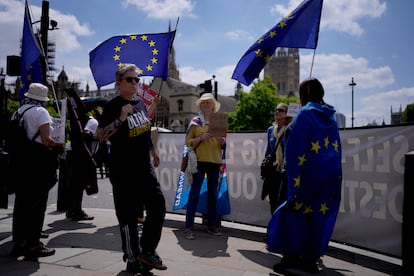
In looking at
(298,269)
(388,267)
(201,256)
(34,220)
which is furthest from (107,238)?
(388,267)

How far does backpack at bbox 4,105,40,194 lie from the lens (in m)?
3.81

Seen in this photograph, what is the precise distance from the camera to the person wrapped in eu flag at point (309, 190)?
10.8ft

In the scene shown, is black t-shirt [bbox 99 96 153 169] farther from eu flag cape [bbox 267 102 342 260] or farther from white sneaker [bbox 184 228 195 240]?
white sneaker [bbox 184 228 195 240]

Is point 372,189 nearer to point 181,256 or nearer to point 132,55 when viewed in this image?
point 181,256

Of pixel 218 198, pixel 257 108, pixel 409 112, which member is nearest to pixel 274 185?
pixel 218 198

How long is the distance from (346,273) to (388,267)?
536mm

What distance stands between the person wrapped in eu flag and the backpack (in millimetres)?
2645

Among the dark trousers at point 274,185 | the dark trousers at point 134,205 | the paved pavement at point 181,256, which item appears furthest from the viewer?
the dark trousers at point 274,185

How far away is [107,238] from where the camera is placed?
4590 mm

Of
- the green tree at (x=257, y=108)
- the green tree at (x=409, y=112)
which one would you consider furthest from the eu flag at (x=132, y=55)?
the green tree at (x=409, y=112)

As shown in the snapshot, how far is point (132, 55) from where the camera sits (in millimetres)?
5914

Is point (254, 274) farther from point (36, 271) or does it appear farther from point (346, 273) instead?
point (36, 271)

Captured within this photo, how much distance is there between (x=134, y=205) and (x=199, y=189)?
1792mm

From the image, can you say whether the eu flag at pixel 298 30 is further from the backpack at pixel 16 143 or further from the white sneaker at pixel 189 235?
the backpack at pixel 16 143
